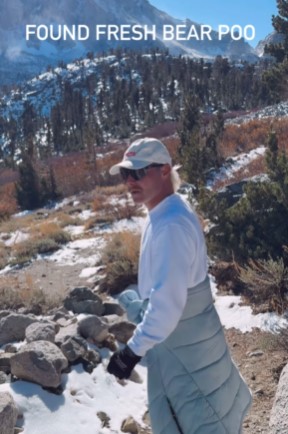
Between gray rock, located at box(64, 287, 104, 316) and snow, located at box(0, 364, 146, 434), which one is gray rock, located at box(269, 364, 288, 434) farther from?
gray rock, located at box(64, 287, 104, 316)

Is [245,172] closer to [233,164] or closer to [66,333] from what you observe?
[233,164]

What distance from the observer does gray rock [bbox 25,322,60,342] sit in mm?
5137

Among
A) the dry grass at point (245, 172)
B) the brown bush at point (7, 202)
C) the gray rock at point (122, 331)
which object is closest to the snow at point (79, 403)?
the gray rock at point (122, 331)

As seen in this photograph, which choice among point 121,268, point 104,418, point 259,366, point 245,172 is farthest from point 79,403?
point 245,172

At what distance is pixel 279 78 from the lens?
1158 centimetres

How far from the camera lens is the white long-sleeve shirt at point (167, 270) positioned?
223 centimetres

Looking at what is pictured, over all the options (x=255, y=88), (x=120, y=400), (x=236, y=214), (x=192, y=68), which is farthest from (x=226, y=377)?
(x=192, y=68)

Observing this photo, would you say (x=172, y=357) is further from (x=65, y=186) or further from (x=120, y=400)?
(x=65, y=186)

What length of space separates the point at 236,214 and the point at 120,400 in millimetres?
3219

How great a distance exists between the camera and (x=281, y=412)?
3010mm

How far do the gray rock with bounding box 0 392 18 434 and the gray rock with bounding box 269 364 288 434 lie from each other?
165cm

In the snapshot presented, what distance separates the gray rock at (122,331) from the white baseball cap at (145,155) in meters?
3.60

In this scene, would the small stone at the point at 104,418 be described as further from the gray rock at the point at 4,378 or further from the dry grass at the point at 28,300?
the dry grass at the point at 28,300

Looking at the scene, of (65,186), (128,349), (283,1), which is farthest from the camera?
(65,186)
